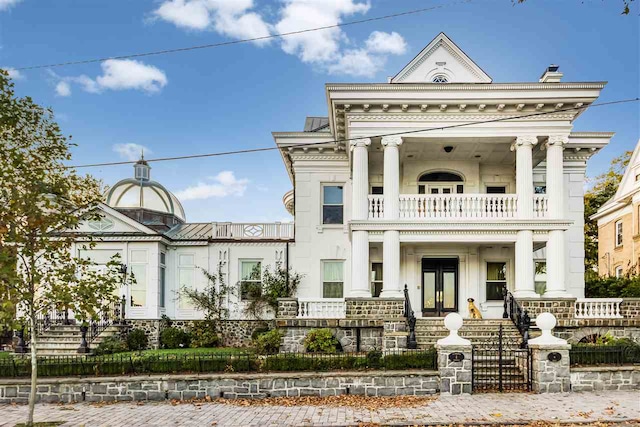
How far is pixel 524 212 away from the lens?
19.4 m

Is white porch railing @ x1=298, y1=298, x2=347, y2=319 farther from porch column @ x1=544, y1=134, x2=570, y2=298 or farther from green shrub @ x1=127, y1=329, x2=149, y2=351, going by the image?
green shrub @ x1=127, y1=329, x2=149, y2=351

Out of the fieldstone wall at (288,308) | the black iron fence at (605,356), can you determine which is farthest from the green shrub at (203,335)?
the black iron fence at (605,356)

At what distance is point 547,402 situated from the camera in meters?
12.4

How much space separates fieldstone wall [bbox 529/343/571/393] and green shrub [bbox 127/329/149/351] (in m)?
13.9

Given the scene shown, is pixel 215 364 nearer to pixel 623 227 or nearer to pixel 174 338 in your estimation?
pixel 174 338

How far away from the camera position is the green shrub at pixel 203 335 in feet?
75.0

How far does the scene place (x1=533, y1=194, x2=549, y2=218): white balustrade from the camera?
19.7 m

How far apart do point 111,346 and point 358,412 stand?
11.8 m

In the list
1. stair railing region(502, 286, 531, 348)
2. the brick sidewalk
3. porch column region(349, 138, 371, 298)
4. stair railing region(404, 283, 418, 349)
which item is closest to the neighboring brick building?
stair railing region(502, 286, 531, 348)

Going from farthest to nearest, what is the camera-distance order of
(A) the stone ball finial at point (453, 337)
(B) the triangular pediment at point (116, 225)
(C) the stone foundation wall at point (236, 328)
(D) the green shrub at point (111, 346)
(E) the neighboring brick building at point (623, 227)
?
(E) the neighboring brick building at point (623, 227)
(C) the stone foundation wall at point (236, 328)
(B) the triangular pediment at point (116, 225)
(D) the green shrub at point (111, 346)
(A) the stone ball finial at point (453, 337)

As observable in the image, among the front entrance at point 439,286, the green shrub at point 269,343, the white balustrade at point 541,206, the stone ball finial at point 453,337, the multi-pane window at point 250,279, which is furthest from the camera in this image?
the multi-pane window at point 250,279

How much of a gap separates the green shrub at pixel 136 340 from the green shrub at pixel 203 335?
1.76 m

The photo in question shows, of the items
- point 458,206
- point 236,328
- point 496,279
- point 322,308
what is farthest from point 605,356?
point 236,328

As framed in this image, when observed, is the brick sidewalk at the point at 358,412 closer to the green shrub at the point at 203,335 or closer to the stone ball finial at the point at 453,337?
the stone ball finial at the point at 453,337
